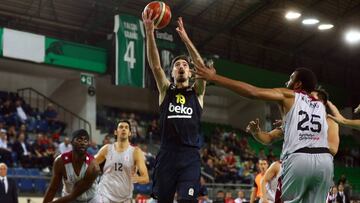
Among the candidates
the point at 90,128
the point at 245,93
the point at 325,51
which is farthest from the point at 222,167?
the point at 245,93

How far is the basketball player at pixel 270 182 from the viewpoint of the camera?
1011 cm

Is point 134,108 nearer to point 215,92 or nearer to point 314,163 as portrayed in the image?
point 215,92

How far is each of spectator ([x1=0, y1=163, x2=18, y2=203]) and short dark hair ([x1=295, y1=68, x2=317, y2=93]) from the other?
980 cm

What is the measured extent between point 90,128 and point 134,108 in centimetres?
669

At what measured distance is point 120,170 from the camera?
852cm

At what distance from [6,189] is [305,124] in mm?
9921

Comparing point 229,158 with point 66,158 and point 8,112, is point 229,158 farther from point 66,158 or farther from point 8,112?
point 66,158

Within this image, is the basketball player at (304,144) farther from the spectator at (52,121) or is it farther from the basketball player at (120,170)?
Result: the spectator at (52,121)

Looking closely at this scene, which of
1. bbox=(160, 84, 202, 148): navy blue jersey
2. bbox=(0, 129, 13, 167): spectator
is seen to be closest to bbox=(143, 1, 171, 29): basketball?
bbox=(160, 84, 202, 148): navy blue jersey

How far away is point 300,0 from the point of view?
29.5 meters

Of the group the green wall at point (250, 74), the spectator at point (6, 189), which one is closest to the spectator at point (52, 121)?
the spectator at point (6, 189)

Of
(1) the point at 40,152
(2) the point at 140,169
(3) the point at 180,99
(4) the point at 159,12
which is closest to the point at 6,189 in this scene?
(1) the point at 40,152

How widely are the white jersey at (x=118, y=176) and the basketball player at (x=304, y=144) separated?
3283 millimetres

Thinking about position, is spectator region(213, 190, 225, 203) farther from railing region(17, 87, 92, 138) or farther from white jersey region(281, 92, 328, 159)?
white jersey region(281, 92, 328, 159)
